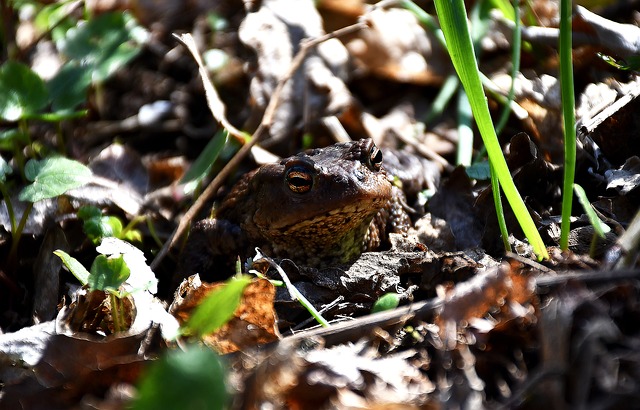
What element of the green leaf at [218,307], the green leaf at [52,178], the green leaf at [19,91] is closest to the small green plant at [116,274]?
the green leaf at [52,178]

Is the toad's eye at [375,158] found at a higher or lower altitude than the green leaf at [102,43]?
lower

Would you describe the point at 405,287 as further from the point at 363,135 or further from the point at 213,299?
the point at 363,135

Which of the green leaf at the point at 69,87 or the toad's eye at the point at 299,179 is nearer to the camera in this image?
the toad's eye at the point at 299,179

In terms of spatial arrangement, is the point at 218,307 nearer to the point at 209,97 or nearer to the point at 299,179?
the point at 299,179

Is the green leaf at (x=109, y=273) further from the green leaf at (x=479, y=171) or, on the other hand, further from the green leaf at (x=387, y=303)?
the green leaf at (x=479, y=171)

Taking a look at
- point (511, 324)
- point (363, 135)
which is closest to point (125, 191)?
point (363, 135)

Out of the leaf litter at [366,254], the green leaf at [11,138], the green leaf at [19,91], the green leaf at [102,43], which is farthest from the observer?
the green leaf at [102,43]

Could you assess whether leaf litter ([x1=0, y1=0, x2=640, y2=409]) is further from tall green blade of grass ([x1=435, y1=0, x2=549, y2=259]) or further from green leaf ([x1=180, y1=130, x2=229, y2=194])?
green leaf ([x1=180, y1=130, x2=229, y2=194])
